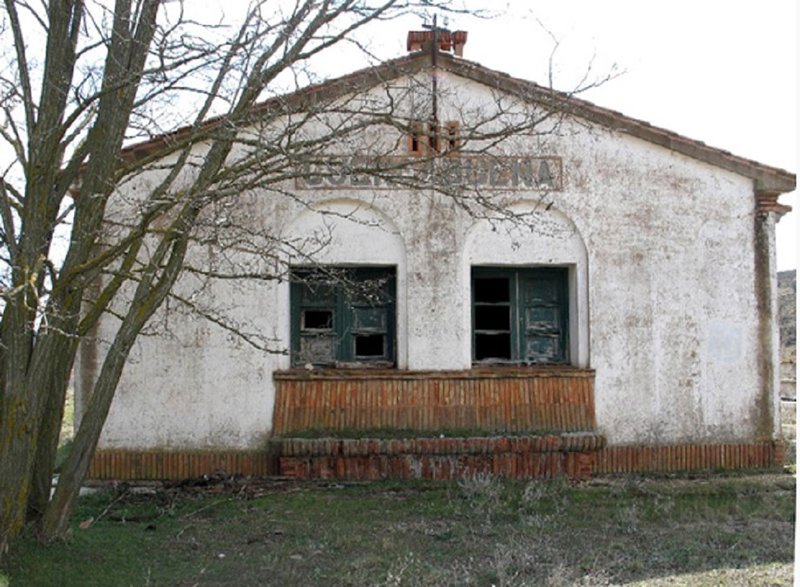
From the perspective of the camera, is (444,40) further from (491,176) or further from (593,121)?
(593,121)

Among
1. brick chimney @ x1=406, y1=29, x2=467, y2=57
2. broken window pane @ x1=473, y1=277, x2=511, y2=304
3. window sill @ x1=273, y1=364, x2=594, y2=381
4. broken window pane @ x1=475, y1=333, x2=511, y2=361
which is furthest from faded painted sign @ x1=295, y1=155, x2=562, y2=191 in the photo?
window sill @ x1=273, y1=364, x2=594, y2=381

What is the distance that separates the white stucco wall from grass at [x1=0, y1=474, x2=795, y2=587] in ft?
3.63

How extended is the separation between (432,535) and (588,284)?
473cm

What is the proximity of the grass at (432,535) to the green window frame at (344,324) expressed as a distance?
6.16 feet

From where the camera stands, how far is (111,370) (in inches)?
316

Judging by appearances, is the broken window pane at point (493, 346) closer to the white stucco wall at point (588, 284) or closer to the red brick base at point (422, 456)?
the white stucco wall at point (588, 284)

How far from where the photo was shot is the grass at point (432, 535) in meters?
7.46

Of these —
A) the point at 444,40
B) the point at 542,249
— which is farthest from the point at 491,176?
the point at 444,40

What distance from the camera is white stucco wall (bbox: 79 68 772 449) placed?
38.2 ft

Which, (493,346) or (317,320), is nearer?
(317,320)

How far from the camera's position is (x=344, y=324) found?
1224cm

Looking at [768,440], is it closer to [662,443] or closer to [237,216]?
[662,443]

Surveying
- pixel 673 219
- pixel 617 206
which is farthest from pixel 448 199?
pixel 673 219

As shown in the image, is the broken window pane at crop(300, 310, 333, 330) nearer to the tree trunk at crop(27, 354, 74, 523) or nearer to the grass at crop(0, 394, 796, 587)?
the grass at crop(0, 394, 796, 587)
